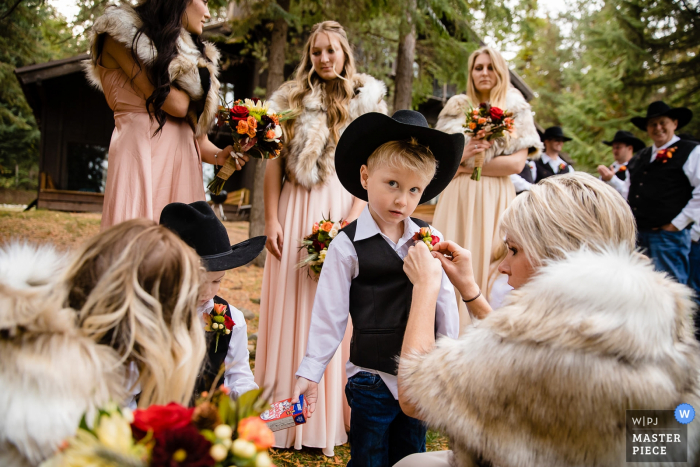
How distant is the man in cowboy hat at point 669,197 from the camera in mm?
6383

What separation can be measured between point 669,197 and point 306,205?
555cm

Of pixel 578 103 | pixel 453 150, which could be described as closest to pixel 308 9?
pixel 453 150

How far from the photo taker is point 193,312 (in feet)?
4.94

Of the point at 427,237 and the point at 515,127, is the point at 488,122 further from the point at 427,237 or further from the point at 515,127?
the point at 427,237

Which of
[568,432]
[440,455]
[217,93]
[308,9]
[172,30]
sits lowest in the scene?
[440,455]

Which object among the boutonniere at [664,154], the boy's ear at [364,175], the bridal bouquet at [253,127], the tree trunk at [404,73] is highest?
the tree trunk at [404,73]

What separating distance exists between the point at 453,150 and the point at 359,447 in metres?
1.58

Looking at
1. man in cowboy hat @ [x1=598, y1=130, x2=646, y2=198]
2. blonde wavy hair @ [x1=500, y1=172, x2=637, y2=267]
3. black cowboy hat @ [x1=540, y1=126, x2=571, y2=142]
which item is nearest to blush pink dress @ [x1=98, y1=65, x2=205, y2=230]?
blonde wavy hair @ [x1=500, y1=172, x2=637, y2=267]

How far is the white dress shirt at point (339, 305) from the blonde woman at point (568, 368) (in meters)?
0.72

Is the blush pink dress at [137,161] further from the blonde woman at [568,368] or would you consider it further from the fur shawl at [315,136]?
the blonde woman at [568,368]

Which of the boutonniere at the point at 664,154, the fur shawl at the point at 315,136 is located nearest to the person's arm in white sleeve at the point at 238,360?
the fur shawl at the point at 315,136

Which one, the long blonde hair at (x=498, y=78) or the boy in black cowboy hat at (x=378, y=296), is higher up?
the long blonde hair at (x=498, y=78)

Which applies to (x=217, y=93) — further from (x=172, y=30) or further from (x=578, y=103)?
(x=578, y=103)
